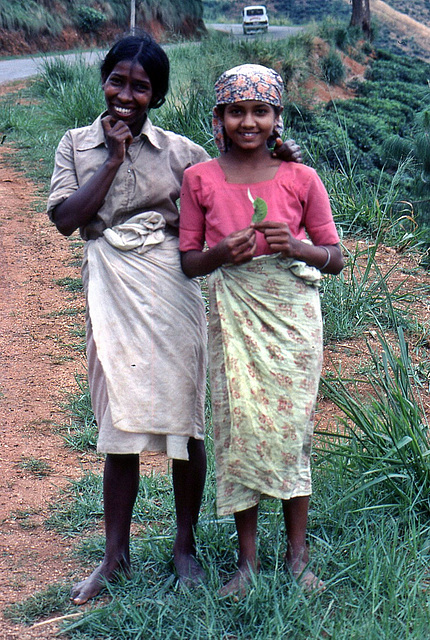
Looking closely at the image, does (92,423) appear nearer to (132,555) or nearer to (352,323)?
(132,555)

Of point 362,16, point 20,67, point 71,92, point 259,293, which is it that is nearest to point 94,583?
point 259,293

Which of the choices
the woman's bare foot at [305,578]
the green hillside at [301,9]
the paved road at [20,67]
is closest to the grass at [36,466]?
the woman's bare foot at [305,578]

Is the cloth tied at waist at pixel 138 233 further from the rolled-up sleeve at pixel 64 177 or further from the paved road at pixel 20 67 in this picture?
the paved road at pixel 20 67

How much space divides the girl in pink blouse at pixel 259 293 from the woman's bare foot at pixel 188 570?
0.46ft

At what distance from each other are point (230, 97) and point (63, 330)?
9.54 feet

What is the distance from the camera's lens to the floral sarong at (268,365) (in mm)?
2088

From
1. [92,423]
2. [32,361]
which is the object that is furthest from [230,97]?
[32,361]

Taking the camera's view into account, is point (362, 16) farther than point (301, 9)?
No

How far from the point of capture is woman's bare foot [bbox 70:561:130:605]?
230 cm

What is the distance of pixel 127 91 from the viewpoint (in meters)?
2.21

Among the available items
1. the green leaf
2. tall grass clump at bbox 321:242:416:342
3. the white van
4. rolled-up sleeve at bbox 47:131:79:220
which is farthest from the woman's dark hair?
the white van

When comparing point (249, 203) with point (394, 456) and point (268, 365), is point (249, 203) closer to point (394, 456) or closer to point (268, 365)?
point (268, 365)

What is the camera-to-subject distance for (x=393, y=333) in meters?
4.62

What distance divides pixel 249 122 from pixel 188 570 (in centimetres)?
128
